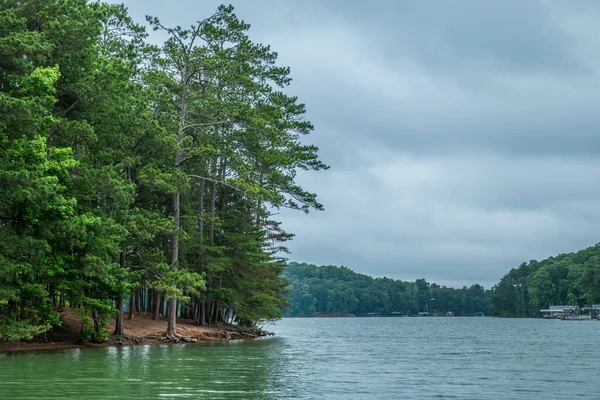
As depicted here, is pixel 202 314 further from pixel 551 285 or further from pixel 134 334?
pixel 551 285

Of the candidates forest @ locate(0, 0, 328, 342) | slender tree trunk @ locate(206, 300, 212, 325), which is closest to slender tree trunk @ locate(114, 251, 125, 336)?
forest @ locate(0, 0, 328, 342)

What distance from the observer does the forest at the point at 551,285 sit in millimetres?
147500

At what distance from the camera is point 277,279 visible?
55.8m

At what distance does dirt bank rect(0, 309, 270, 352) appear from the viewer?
3170 centimetres

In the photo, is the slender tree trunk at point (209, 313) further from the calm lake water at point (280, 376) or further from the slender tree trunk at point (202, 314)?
the calm lake water at point (280, 376)

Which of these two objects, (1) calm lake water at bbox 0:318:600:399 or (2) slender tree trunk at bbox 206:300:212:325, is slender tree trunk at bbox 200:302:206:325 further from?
(1) calm lake water at bbox 0:318:600:399

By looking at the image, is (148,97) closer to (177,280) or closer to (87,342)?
(177,280)

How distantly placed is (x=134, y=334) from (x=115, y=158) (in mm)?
10242

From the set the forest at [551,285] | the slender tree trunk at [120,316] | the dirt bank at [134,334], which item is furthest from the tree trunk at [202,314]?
the forest at [551,285]

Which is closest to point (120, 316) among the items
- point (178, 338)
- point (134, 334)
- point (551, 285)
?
point (134, 334)

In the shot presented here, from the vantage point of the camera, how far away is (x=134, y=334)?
38.8 m

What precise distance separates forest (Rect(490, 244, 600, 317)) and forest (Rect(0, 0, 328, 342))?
369 feet

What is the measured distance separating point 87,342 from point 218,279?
683 inches

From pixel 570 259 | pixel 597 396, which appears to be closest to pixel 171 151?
pixel 597 396
